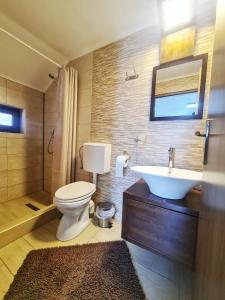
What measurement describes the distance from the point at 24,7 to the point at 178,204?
222 cm

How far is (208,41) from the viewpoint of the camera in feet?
4.00

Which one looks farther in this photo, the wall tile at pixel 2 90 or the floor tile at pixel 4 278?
the wall tile at pixel 2 90

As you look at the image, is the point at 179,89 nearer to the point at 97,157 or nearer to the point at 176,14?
the point at 176,14

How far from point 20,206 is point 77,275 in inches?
53.3

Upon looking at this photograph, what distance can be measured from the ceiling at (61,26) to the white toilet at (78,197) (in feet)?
4.30

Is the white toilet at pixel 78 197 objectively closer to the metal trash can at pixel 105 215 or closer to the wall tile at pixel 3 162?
the metal trash can at pixel 105 215

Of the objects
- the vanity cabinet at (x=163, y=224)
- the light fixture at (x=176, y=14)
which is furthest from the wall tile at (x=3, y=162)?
the light fixture at (x=176, y=14)

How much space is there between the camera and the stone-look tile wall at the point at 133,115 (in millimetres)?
1315

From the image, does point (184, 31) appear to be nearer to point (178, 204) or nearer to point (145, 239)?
point (178, 204)

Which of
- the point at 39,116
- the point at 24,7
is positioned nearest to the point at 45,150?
the point at 39,116

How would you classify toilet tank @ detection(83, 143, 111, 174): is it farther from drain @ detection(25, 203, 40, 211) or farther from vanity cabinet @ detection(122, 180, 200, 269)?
drain @ detection(25, 203, 40, 211)

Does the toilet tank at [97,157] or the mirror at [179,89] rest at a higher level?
the mirror at [179,89]

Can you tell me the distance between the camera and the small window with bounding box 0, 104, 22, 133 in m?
2.04

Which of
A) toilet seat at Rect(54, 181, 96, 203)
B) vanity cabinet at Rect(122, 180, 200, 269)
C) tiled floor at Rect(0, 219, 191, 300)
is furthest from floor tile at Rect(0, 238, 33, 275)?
vanity cabinet at Rect(122, 180, 200, 269)
